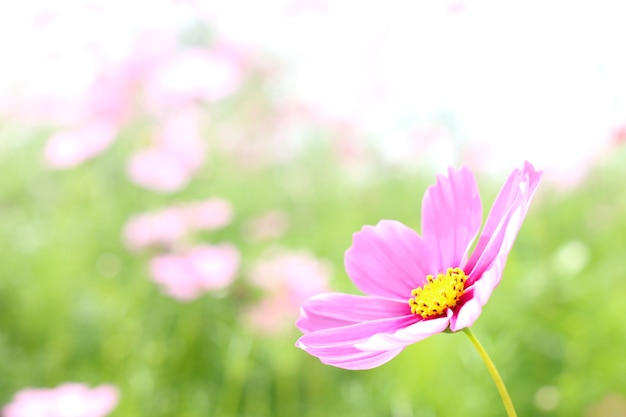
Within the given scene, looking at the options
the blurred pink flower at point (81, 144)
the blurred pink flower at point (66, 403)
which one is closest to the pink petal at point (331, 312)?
the blurred pink flower at point (66, 403)

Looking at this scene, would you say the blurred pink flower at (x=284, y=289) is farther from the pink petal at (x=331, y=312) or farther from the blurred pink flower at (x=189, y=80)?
the pink petal at (x=331, y=312)

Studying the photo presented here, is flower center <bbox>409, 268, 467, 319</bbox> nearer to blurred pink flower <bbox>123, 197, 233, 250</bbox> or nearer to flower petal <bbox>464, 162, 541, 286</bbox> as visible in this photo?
flower petal <bbox>464, 162, 541, 286</bbox>

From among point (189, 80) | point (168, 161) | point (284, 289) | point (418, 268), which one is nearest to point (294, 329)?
point (284, 289)

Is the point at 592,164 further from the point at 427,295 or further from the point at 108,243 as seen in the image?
the point at 427,295

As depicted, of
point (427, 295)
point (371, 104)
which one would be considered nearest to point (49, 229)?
point (371, 104)

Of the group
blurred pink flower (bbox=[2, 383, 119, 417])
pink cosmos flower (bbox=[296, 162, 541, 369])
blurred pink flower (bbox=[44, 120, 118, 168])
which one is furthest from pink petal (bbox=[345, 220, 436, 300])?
blurred pink flower (bbox=[44, 120, 118, 168])
